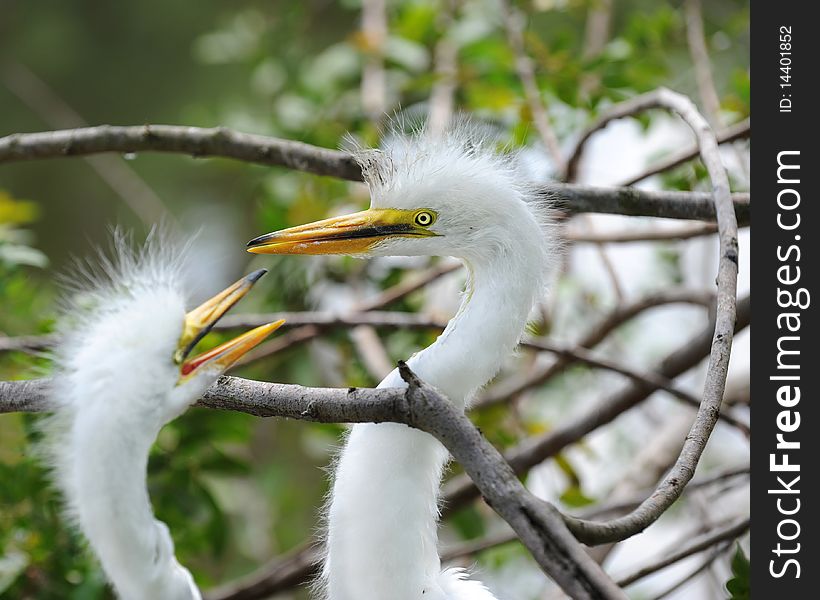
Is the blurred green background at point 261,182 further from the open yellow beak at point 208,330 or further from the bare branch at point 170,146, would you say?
the open yellow beak at point 208,330

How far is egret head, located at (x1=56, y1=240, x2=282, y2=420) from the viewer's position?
75cm

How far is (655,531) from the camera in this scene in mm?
2777

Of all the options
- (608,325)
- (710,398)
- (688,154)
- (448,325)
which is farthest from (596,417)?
(710,398)

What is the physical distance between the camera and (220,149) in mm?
Answer: 1297

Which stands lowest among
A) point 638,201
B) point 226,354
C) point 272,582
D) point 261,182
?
point 272,582

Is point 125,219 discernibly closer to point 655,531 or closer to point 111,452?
point 655,531

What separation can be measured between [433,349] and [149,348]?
0.31 meters

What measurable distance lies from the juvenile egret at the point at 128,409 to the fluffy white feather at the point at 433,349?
7.4 inches

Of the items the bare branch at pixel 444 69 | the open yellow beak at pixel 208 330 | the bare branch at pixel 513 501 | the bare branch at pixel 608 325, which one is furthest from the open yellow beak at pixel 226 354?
the bare branch at pixel 444 69

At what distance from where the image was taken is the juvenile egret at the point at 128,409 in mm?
729
